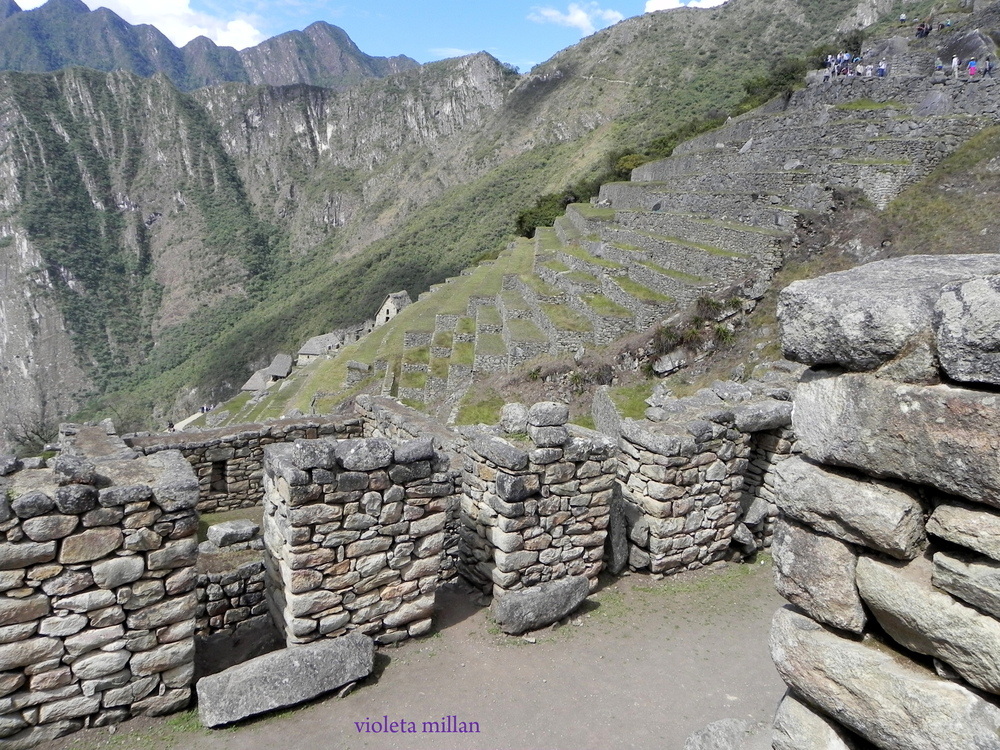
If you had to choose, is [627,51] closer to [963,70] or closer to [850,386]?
[963,70]

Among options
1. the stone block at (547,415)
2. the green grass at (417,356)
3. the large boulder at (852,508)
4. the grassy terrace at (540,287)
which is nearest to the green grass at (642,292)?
the grassy terrace at (540,287)

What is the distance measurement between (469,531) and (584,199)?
49880 millimetres

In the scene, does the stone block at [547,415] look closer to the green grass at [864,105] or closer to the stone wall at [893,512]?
the stone wall at [893,512]

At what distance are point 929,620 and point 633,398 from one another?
1384cm

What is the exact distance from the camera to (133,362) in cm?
13925

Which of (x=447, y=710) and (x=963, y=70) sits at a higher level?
(x=963, y=70)

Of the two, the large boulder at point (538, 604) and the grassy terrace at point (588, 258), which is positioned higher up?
the grassy terrace at point (588, 258)

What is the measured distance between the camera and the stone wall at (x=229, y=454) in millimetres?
9461

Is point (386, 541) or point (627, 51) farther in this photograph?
point (627, 51)

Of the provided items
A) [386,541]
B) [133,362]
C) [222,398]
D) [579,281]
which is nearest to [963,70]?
[579,281]

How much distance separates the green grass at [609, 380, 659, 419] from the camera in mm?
14617

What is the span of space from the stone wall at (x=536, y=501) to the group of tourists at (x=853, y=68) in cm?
2880

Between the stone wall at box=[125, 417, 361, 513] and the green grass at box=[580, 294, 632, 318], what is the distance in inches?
553

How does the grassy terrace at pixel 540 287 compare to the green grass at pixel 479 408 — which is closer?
the green grass at pixel 479 408
